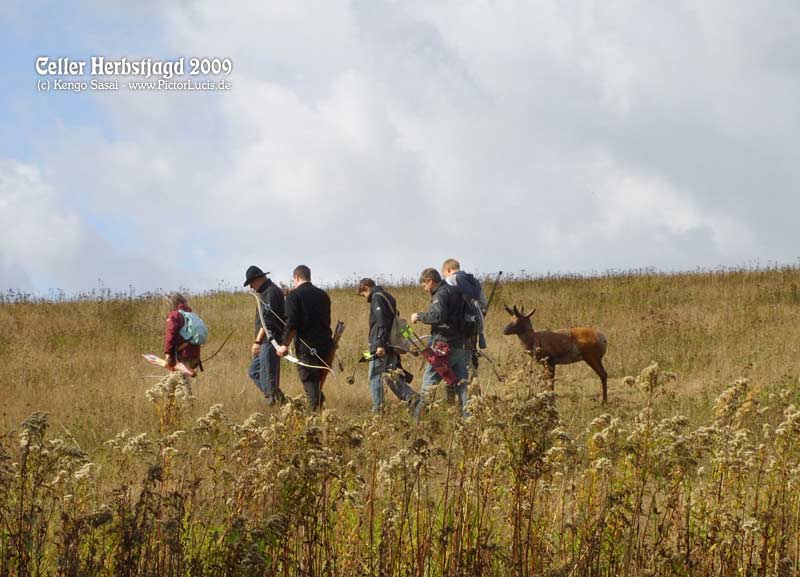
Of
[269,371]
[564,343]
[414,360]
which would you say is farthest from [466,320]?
[414,360]

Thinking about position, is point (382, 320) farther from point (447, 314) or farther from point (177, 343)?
point (177, 343)

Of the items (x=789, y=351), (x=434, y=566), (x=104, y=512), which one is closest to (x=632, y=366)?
(x=789, y=351)

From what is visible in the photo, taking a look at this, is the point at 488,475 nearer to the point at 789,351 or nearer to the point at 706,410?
the point at 706,410

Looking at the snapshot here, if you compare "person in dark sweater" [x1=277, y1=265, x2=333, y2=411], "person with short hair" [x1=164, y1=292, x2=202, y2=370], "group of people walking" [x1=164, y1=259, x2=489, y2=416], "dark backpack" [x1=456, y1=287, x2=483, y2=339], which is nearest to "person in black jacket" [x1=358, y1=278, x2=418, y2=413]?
"group of people walking" [x1=164, y1=259, x2=489, y2=416]

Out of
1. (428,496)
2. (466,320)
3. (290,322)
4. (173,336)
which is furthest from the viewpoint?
(173,336)

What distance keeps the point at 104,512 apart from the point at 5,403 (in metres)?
12.3

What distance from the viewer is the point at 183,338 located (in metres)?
12.7

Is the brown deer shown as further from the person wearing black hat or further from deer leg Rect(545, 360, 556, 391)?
the person wearing black hat

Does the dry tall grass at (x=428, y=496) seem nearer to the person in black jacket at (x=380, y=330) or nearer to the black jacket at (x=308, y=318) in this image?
the person in black jacket at (x=380, y=330)

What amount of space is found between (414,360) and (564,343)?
4.08 metres

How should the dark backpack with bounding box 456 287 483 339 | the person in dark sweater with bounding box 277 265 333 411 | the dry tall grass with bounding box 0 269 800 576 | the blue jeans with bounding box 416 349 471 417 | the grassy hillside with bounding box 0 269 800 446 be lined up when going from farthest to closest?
the grassy hillside with bounding box 0 269 800 446 < the person in dark sweater with bounding box 277 265 333 411 < the dark backpack with bounding box 456 287 483 339 < the blue jeans with bounding box 416 349 471 417 < the dry tall grass with bounding box 0 269 800 576

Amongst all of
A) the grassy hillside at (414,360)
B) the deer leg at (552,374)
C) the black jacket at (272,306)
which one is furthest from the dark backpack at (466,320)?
the grassy hillside at (414,360)

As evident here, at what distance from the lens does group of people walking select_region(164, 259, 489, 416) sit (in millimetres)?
11688

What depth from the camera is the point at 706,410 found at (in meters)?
14.1
